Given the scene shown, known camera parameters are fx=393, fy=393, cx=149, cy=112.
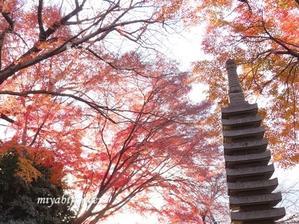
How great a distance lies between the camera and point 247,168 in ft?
18.1

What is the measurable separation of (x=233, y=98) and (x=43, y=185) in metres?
7.56

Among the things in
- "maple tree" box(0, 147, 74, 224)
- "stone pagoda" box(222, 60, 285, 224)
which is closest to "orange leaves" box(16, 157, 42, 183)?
"maple tree" box(0, 147, 74, 224)

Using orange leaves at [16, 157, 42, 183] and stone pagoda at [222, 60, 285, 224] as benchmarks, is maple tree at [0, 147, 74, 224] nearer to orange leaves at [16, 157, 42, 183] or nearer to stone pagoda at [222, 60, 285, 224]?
orange leaves at [16, 157, 42, 183]

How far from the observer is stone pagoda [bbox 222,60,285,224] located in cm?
538

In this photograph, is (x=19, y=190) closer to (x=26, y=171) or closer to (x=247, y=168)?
(x=26, y=171)

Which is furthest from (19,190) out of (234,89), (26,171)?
(234,89)

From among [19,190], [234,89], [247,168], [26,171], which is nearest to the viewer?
[247,168]

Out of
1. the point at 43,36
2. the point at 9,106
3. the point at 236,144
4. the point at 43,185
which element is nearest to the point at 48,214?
the point at 43,185

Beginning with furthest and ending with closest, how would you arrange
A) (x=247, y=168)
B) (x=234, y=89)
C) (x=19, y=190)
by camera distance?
(x=19, y=190), (x=234, y=89), (x=247, y=168)

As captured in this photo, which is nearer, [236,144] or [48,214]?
[236,144]

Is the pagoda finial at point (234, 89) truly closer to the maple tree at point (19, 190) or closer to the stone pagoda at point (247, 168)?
the stone pagoda at point (247, 168)

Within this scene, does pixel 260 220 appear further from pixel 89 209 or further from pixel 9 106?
pixel 9 106

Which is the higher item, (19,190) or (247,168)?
(19,190)

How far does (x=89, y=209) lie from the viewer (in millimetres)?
12789
